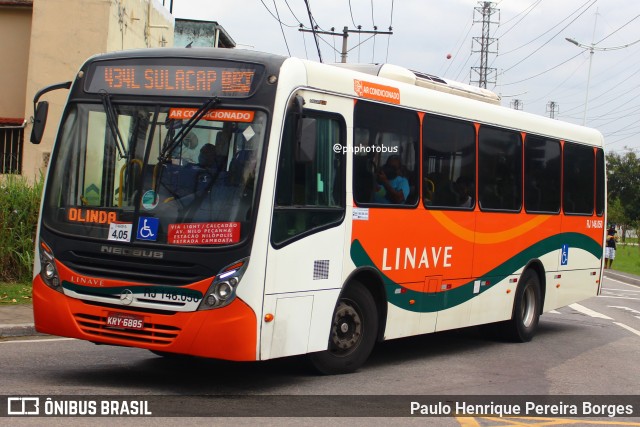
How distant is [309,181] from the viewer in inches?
371

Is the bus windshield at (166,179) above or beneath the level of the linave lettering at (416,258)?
above

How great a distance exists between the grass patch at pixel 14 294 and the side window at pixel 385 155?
6.65 m

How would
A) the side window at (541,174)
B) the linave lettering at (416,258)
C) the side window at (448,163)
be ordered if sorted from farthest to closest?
the side window at (541,174) → the side window at (448,163) → the linave lettering at (416,258)

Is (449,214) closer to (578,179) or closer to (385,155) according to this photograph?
(385,155)

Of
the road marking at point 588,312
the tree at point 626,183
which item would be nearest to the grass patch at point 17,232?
the road marking at point 588,312

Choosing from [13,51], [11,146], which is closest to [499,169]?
[11,146]

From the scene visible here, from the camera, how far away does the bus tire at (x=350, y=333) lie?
9.98 m

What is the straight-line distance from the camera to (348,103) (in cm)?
1009

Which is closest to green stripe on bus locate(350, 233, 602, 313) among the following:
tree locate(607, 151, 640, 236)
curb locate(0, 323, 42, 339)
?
curb locate(0, 323, 42, 339)

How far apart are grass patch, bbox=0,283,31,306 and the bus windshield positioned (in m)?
5.95

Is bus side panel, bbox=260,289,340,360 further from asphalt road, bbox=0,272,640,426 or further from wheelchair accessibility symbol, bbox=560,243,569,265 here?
wheelchair accessibility symbol, bbox=560,243,569,265

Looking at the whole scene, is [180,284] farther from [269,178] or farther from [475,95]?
[475,95]

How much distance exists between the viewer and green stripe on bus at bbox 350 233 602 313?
34.6 feet

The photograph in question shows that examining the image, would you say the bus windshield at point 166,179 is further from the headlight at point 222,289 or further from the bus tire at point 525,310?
the bus tire at point 525,310
